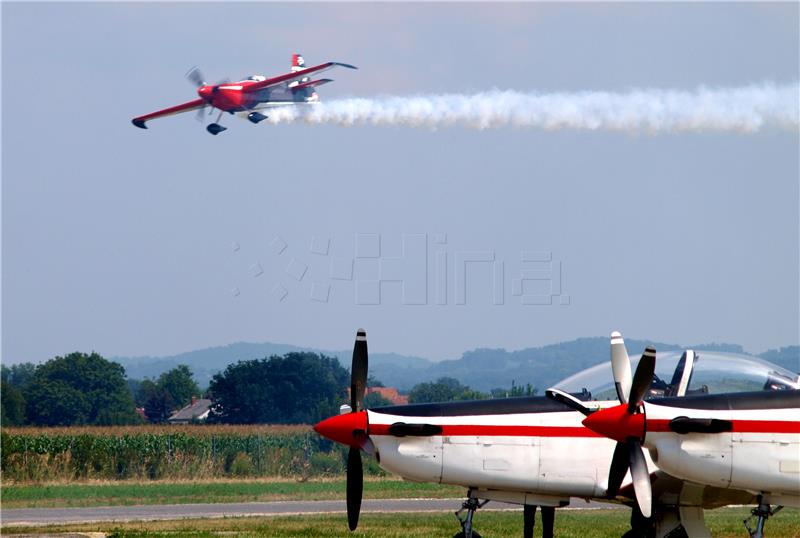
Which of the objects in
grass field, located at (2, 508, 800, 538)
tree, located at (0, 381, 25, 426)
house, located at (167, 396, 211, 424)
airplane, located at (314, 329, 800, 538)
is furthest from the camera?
house, located at (167, 396, 211, 424)

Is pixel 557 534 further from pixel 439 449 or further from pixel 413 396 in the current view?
pixel 413 396

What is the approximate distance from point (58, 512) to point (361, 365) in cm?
1455

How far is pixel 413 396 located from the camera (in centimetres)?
7375

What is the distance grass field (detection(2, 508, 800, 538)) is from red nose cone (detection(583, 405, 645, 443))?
7.37 metres

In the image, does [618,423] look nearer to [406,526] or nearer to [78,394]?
[406,526]

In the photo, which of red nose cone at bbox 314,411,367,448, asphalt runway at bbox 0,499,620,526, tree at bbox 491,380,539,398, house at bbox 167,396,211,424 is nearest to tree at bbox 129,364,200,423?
house at bbox 167,396,211,424

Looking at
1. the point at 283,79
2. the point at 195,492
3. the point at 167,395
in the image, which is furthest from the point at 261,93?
the point at 167,395

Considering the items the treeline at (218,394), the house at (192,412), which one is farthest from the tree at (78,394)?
the house at (192,412)

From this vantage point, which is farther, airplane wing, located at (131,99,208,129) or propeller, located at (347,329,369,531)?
airplane wing, located at (131,99,208,129)

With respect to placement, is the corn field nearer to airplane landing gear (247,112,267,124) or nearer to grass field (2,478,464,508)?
grass field (2,478,464,508)

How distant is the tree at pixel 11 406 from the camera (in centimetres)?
7372

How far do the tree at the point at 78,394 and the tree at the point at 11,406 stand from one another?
1.31m

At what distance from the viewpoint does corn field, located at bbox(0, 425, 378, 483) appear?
127ft

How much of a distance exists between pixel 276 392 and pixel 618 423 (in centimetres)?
5732
